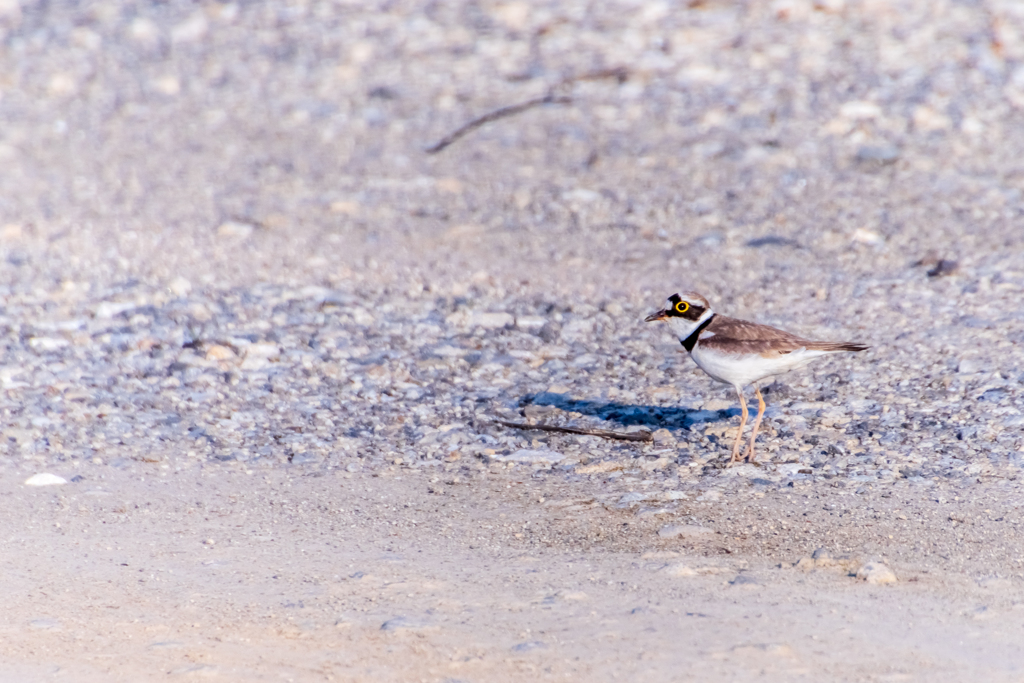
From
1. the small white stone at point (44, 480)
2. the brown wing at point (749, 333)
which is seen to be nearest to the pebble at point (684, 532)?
the brown wing at point (749, 333)

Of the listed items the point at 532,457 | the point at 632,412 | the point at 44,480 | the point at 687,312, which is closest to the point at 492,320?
the point at 632,412

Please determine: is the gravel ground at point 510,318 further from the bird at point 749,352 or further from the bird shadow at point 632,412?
the bird at point 749,352

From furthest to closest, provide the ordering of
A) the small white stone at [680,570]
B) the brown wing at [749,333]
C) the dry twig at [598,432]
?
the dry twig at [598,432]
the brown wing at [749,333]
the small white stone at [680,570]

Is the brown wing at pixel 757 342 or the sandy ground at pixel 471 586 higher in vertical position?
the brown wing at pixel 757 342

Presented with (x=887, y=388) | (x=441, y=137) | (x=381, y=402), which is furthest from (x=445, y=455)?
(x=441, y=137)

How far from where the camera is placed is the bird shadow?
622 centimetres

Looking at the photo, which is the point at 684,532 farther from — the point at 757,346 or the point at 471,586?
the point at 757,346

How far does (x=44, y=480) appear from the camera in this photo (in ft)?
17.8

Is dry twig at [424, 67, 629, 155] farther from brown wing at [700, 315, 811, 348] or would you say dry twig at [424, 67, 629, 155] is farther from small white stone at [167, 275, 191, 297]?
brown wing at [700, 315, 811, 348]

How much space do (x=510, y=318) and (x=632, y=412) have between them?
1584 millimetres

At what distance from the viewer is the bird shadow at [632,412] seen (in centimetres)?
622

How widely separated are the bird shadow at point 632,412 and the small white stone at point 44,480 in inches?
94.6

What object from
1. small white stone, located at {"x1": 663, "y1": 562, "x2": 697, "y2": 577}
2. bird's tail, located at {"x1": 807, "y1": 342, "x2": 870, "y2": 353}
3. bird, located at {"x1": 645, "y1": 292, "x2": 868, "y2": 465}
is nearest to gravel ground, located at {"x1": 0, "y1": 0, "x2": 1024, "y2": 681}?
small white stone, located at {"x1": 663, "y1": 562, "x2": 697, "y2": 577}

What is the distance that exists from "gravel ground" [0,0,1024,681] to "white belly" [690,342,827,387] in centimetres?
39
